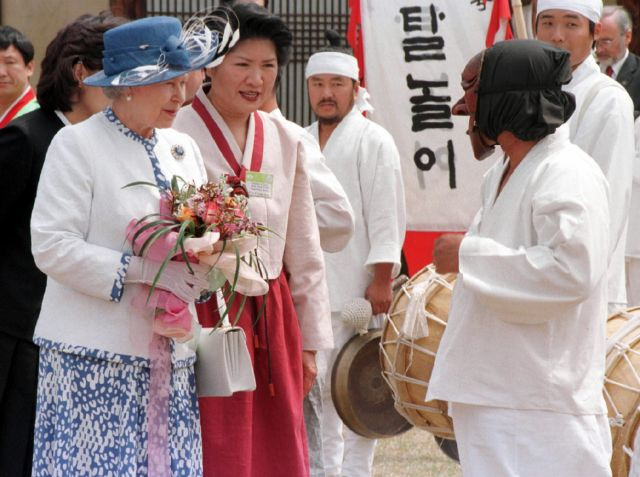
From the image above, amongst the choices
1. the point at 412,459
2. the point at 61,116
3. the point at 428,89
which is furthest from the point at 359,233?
the point at 61,116

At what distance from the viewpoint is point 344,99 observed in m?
7.26

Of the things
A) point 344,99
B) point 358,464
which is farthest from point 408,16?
point 358,464

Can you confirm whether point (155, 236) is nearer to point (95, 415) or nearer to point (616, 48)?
point (95, 415)

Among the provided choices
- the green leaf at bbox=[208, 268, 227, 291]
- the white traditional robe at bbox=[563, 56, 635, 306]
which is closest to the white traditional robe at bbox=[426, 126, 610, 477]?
the green leaf at bbox=[208, 268, 227, 291]

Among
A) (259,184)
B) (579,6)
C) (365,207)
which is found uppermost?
(579,6)

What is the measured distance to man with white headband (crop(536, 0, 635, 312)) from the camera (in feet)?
17.6

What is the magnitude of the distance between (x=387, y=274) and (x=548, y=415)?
3.17 meters

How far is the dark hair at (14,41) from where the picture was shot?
669 cm

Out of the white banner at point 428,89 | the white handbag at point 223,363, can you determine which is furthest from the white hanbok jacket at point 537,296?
the white banner at point 428,89

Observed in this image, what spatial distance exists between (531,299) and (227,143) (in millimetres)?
1332

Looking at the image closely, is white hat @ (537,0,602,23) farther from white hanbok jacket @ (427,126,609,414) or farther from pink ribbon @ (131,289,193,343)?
pink ribbon @ (131,289,193,343)

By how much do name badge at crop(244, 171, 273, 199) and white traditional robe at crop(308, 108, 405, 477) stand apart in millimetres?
2290

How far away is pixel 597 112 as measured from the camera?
214 inches

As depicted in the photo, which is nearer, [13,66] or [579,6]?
[579,6]
